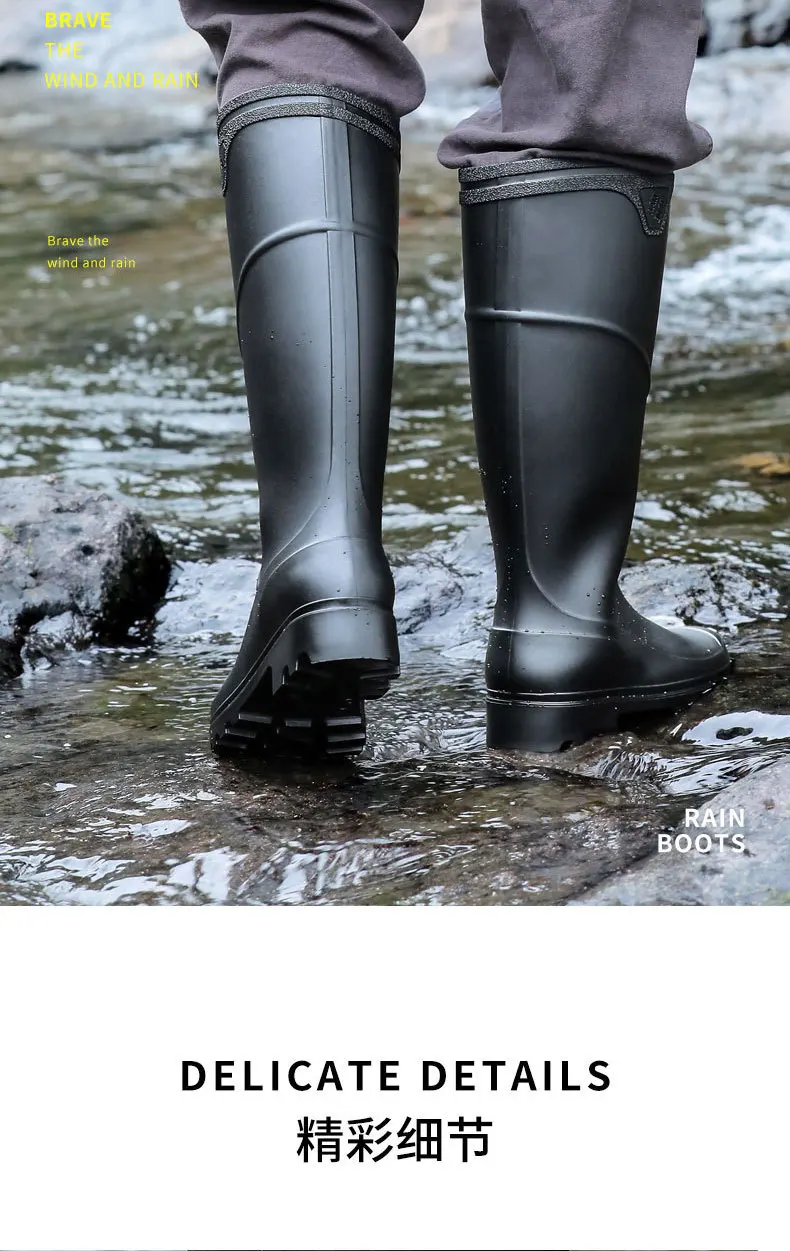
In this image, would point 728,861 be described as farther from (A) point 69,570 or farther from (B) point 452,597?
(A) point 69,570

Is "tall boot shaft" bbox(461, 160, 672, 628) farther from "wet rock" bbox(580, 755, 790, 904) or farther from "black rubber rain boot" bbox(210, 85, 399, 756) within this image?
"wet rock" bbox(580, 755, 790, 904)

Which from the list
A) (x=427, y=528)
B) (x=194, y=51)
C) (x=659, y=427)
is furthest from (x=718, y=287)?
(x=194, y=51)

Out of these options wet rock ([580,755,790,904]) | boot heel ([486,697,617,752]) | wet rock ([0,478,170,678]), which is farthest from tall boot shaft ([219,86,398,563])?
wet rock ([0,478,170,678])

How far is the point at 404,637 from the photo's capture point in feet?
7.21

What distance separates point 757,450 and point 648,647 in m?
1.60

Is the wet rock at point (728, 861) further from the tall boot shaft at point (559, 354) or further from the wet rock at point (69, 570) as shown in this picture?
the wet rock at point (69, 570)

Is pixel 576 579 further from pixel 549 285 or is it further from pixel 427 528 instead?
pixel 427 528

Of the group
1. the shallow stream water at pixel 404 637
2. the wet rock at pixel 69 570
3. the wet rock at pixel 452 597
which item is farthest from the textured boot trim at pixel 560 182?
the wet rock at pixel 69 570

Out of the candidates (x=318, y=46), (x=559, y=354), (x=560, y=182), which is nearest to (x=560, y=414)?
(x=559, y=354)

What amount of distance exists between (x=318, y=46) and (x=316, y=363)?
343 millimetres

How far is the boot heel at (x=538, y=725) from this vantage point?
162cm

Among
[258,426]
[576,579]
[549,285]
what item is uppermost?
[549,285]

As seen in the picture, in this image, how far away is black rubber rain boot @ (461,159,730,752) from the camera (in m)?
1.51

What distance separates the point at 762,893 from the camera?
1.19 metres
